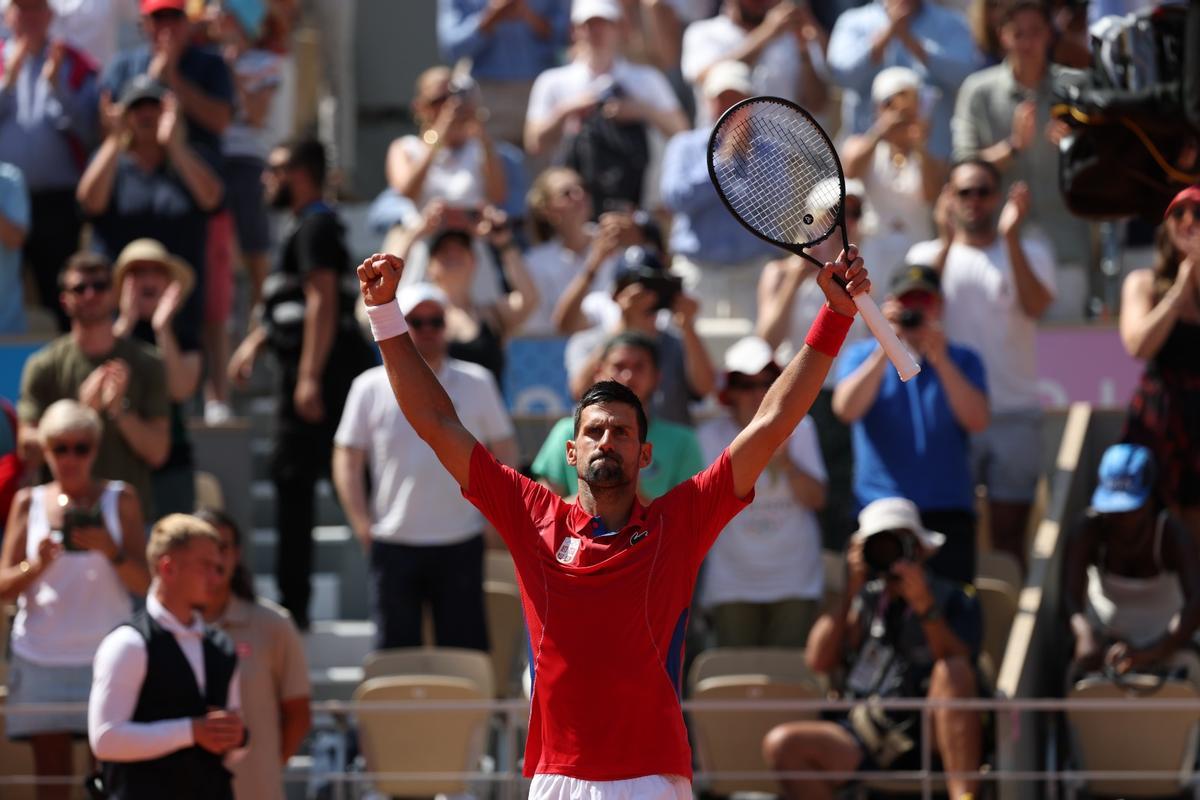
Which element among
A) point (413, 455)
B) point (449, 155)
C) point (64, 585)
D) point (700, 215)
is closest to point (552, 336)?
point (700, 215)

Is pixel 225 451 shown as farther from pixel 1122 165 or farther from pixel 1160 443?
pixel 1122 165

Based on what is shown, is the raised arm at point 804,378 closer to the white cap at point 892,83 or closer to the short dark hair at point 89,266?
the short dark hair at point 89,266

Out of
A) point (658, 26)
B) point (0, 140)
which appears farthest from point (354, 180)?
point (0, 140)

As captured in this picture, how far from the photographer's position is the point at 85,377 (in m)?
9.89

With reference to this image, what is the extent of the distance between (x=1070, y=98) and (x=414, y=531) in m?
3.46

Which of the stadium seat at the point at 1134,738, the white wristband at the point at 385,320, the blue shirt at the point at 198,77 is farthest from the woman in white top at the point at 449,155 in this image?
the white wristband at the point at 385,320

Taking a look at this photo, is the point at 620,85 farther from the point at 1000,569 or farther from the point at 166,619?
the point at 166,619

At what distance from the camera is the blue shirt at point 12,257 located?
37.7 feet

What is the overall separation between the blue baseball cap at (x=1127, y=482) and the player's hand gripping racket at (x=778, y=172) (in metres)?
3.72

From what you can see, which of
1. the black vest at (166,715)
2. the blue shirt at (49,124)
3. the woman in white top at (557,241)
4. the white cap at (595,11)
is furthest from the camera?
the white cap at (595,11)

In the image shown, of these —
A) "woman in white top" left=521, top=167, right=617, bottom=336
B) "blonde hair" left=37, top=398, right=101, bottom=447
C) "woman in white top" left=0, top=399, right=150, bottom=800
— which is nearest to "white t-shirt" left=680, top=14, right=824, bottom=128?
"woman in white top" left=521, top=167, right=617, bottom=336

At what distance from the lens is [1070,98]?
753cm

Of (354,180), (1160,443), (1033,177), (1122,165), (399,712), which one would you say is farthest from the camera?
(354,180)

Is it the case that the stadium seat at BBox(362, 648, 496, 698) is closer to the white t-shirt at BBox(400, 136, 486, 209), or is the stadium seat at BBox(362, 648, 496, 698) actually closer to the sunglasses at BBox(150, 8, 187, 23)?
the white t-shirt at BBox(400, 136, 486, 209)
